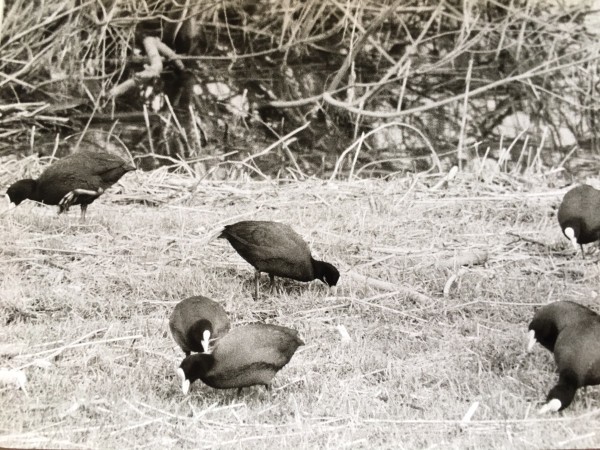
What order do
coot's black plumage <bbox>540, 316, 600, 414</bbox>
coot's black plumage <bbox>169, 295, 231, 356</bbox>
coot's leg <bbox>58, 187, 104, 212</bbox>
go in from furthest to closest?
coot's leg <bbox>58, 187, 104, 212</bbox> → coot's black plumage <bbox>169, 295, 231, 356</bbox> → coot's black plumage <bbox>540, 316, 600, 414</bbox>

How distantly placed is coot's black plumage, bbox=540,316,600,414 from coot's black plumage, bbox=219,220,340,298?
2.16 ft

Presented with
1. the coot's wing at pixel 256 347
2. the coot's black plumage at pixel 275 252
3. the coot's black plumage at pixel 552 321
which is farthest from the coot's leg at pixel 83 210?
the coot's black plumage at pixel 552 321

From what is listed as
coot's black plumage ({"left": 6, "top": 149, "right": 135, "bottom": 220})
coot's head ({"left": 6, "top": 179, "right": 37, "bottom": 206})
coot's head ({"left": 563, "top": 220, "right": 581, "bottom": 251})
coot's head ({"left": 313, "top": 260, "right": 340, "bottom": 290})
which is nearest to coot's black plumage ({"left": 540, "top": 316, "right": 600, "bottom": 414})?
coot's head ({"left": 563, "top": 220, "right": 581, "bottom": 251})

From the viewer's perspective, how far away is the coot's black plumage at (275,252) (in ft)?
7.93

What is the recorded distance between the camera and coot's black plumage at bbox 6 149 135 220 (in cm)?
256

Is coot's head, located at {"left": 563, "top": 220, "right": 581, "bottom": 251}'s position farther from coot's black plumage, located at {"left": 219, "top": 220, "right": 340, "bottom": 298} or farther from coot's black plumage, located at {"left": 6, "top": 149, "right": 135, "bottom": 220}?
coot's black plumage, located at {"left": 6, "top": 149, "right": 135, "bottom": 220}

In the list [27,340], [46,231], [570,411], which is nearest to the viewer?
[570,411]

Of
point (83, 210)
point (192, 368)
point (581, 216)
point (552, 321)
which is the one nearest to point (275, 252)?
point (192, 368)

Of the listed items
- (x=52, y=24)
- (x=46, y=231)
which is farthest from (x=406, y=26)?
(x=46, y=231)

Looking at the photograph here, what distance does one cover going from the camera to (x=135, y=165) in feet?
8.67

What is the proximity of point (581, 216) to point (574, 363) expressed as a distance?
52 centimetres

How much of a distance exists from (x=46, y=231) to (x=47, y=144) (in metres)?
0.30

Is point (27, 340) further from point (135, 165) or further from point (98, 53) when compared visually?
point (98, 53)

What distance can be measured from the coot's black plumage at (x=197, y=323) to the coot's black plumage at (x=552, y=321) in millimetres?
851
